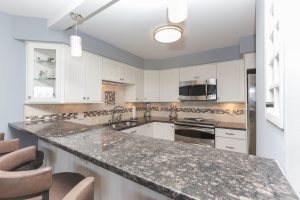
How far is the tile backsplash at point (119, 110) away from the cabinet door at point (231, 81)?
0.31m

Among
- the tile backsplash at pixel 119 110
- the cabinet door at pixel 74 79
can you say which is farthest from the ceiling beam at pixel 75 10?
the tile backsplash at pixel 119 110

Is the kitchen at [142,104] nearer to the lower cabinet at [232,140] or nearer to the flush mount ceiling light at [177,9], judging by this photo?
the lower cabinet at [232,140]

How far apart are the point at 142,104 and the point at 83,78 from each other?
2067mm

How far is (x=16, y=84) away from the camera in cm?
206

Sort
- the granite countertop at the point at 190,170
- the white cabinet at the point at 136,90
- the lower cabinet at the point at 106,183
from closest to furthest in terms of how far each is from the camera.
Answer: the granite countertop at the point at 190,170 → the lower cabinet at the point at 106,183 → the white cabinet at the point at 136,90

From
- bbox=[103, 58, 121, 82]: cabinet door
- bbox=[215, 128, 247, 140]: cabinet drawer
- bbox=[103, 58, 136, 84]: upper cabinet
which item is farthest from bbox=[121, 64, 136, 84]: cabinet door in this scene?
bbox=[215, 128, 247, 140]: cabinet drawer

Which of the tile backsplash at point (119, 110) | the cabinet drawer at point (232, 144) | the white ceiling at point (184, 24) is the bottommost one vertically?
the cabinet drawer at point (232, 144)

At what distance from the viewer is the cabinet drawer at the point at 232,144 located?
271 cm

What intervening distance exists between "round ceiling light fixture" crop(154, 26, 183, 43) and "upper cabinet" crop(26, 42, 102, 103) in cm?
125

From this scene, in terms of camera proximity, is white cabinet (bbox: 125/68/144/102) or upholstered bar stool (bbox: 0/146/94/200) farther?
white cabinet (bbox: 125/68/144/102)

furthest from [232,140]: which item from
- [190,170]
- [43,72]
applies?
[43,72]

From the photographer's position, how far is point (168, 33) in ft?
6.11

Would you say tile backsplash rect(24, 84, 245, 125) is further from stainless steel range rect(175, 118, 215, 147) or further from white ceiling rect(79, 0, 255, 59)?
white ceiling rect(79, 0, 255, 59)

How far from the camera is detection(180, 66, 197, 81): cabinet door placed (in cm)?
347
